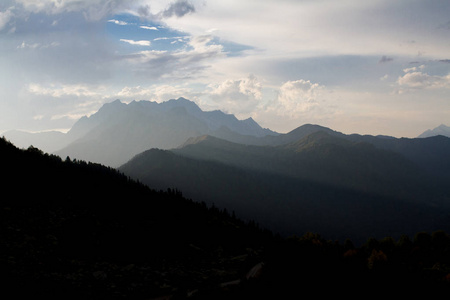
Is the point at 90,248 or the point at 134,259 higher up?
the point at 90,248

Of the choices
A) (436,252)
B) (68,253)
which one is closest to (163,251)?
(68,253)

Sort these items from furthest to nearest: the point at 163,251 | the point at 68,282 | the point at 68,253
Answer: the point at 163,251 < the point at 68,253 < the point at 68,282

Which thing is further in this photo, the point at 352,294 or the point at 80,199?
the point at 80,199

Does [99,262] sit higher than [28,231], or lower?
lower

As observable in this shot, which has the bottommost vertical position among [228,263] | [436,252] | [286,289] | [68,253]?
[436,252]

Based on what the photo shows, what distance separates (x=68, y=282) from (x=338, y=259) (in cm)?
2877

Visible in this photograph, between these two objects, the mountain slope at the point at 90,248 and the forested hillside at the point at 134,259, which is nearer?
the forested hillside at the point at 134,259

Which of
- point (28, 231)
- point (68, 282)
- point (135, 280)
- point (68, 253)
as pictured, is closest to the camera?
point (68, 282)

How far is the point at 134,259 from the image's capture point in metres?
48.1

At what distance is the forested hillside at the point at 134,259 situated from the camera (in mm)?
19750

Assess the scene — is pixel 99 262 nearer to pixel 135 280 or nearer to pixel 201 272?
pixel 135 280

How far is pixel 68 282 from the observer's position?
113ft

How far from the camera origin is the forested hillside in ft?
64.8

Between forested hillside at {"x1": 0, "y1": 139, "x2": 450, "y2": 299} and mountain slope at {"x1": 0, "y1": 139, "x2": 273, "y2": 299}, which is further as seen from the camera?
mountain slope at {"x1": 0, "y1": 139, "x2": 273, "y2": 299}
